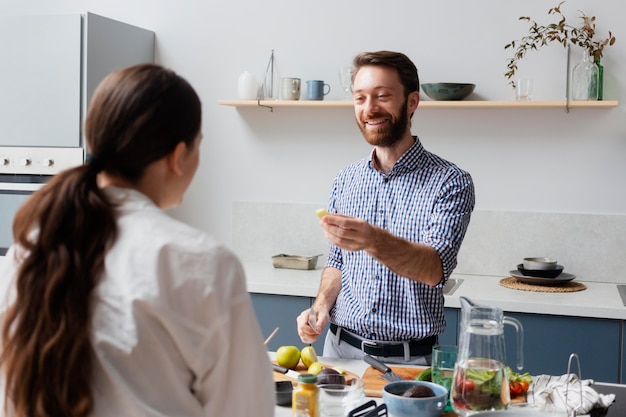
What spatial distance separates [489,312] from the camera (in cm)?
176

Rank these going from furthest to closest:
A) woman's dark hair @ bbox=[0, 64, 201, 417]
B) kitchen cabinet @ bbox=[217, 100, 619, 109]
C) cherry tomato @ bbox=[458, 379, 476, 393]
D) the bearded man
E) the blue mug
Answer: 1. the blue mug
2. kitchen cabinet @ bbox=[217, 100, 619, 109]
3. the bearded man
4. cherry tomato @ bbox=[458, 379, 476, 393]
5. woman's dark hair @ bbox=[0, 64, 201, 417]

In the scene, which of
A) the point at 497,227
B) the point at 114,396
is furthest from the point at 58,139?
the point at 114,396

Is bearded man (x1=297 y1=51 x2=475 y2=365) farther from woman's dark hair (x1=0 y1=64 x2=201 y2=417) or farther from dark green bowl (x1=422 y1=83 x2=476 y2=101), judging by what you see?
woman's dark hair (x1=0 y1=64 x2=201 y2=417)

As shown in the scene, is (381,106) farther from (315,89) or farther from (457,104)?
(315,89)

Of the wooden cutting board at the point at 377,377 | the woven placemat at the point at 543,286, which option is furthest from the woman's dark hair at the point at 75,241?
the woven placemat at the point at 543,286

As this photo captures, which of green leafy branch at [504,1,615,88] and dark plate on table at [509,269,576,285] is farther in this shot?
green leafy branch at [504,1,615,88]

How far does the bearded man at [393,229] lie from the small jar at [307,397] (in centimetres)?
58

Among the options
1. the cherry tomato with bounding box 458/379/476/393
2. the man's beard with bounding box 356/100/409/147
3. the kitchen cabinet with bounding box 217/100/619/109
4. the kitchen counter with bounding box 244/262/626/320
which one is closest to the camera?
the cherry tomato with bounding box 458/379/476/393

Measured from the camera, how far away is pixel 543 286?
137 inches

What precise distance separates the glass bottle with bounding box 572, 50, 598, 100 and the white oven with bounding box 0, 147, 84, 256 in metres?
2.33

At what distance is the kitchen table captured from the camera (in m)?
1.85

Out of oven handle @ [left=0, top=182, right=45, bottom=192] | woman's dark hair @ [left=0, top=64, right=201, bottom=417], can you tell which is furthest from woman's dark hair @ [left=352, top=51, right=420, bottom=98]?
oven handle @ [left=0, top=182, right=45, bottom=192]

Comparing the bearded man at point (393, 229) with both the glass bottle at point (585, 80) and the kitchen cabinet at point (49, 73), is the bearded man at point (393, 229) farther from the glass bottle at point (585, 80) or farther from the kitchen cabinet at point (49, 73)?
the kitchen cabinet at point (49, 73)

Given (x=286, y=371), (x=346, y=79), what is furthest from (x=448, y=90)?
(x=286, y=371)
